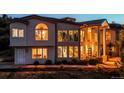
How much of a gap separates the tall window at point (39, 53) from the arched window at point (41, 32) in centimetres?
31

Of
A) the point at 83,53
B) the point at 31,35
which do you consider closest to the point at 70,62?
the point at 83,53

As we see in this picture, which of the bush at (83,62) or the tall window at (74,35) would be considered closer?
the bush at (83,62)

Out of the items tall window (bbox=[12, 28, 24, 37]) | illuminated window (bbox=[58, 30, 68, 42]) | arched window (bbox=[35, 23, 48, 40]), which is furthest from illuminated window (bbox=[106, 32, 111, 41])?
tall window (bbox=[12, 28, 24, 37])

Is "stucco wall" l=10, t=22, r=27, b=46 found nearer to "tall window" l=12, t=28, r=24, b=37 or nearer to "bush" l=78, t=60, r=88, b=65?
"tall window" l=12, t=28, r=24, b=37

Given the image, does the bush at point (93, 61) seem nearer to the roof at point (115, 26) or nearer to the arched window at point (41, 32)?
the roof at point (115, 26)

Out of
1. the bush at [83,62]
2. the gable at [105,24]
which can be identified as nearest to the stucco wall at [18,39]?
the bush at [83,62]

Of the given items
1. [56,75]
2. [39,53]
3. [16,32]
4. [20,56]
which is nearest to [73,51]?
[56,75]

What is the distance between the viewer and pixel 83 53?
45.2 feet

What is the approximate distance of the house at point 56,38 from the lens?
13.7 meters

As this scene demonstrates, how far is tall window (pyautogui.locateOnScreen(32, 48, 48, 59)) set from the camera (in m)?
13.8
